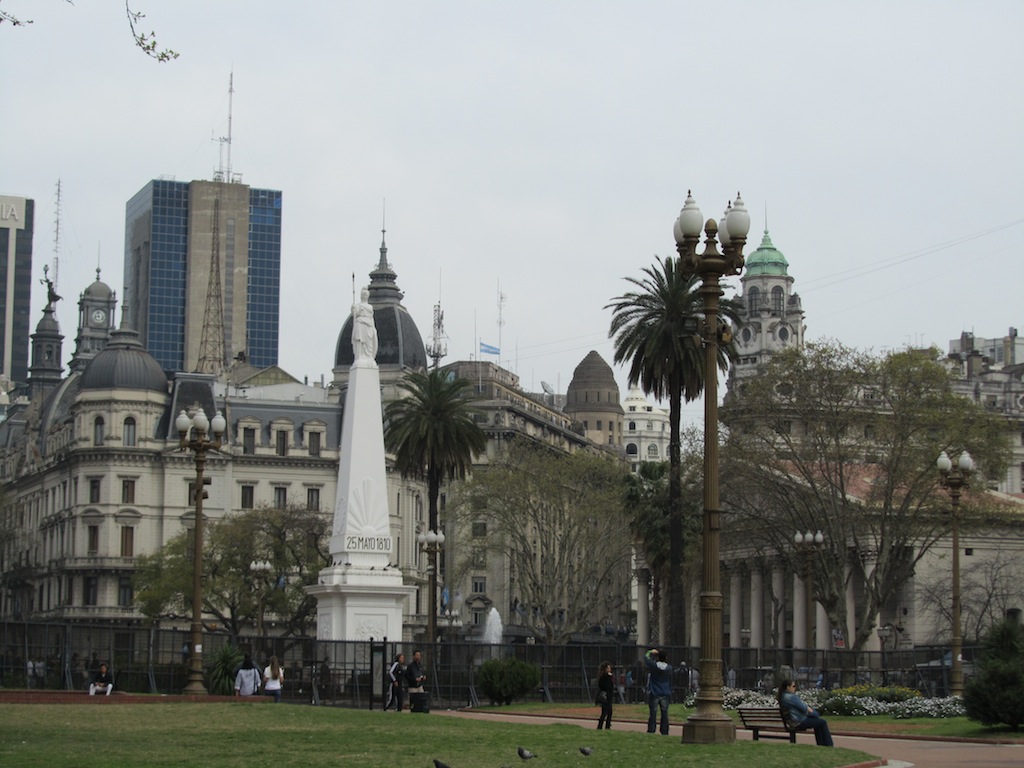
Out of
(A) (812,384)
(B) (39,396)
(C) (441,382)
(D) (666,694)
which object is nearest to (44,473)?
(B) (39,396)

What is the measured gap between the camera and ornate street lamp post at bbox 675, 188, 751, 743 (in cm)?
2616

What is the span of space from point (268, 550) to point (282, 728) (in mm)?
65190

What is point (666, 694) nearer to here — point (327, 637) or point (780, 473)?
point (327, 637)

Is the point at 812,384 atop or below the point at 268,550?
atop

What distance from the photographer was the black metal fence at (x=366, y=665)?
4572 centimetres

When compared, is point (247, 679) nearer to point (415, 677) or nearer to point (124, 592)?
point (415, 677)

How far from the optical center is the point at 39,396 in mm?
143250

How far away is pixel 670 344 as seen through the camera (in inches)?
2552

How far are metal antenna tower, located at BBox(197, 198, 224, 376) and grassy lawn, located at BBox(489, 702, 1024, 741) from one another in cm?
10256

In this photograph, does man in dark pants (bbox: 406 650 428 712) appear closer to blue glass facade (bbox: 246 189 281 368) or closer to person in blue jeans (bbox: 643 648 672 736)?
person in blue jeans (bbox: 643 648 672 736)

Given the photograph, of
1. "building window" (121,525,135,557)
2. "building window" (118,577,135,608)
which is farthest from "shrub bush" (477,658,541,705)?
"building window" (121,525,135,557)

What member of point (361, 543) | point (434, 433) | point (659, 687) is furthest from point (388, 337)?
point (659, 687)

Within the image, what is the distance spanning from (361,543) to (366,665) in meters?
7.67

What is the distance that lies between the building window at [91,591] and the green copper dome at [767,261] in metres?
98.8
